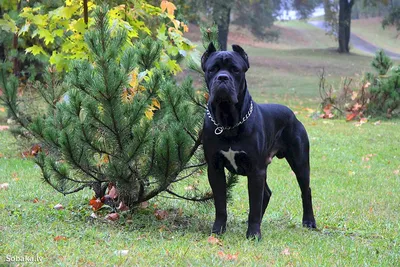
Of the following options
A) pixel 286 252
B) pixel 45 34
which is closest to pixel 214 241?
pixel 286 252

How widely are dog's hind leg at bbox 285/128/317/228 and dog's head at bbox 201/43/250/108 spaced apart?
3.68ft

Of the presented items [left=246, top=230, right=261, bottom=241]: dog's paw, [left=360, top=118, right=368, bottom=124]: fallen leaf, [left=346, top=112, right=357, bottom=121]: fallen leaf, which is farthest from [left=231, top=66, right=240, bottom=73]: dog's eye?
[left=346, top=112, right=357, bottom=121]: fallen leaf

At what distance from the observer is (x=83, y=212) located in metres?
6.07

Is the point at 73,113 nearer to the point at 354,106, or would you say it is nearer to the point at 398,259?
the point at 398,259

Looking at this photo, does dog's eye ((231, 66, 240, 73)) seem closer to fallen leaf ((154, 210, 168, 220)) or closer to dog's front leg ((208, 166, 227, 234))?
dog's front leg ((208, 166, 227, 234))

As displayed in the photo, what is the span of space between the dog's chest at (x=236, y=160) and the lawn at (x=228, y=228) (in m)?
0.63

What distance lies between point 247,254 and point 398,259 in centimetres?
128

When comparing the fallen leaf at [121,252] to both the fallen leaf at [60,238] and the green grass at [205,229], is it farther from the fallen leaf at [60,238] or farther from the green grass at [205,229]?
the fallen leaf at [60,238]

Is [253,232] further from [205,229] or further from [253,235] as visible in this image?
[205,229]

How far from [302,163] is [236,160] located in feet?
3.81

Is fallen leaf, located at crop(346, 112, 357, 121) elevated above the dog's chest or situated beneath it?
situated beneath

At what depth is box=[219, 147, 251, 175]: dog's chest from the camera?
5.26 m

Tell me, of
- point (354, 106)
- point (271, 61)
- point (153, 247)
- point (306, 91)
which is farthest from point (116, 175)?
point (271, 61)

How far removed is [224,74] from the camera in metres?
5.03
